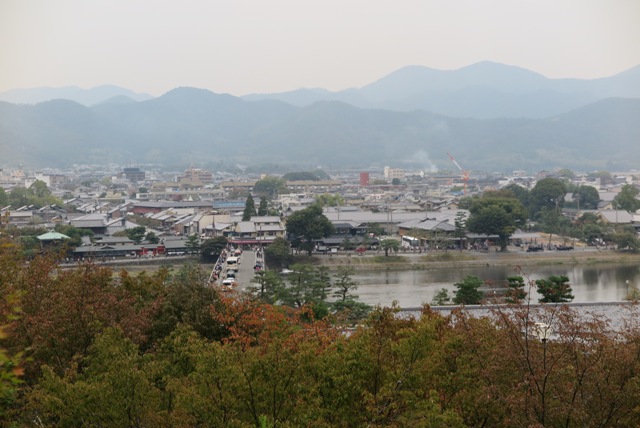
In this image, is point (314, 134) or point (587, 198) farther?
point (314, 134)

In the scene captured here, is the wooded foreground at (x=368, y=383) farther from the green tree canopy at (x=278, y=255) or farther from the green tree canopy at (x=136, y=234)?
the green tree canopy at (x=136, y=234)

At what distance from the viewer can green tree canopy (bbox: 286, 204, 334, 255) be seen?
48.8 feet

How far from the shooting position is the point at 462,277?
13.2 metres

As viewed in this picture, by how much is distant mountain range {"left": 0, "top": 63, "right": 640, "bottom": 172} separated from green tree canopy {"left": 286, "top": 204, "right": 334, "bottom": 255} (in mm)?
39457

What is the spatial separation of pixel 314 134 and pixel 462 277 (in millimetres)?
61952

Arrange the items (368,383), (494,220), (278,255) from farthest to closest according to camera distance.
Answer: (494,220), (278,255), (368,383)

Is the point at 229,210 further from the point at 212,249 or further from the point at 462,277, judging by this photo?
the point at 462,277

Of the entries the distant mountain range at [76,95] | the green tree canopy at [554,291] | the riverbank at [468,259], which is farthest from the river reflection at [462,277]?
the distant mountain range at [76,95]

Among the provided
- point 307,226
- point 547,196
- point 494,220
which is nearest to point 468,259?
point 494,220

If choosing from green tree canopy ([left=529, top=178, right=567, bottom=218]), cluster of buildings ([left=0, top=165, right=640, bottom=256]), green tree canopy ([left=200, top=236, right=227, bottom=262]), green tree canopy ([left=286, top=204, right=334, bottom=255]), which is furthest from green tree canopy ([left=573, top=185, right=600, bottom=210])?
green tree canopy ([left=200, top=236, right=227, bottom=262])

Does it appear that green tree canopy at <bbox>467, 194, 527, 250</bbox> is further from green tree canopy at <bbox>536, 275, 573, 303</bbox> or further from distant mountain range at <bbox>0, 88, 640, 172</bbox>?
distant mountain range at <bbox>0, 88, 640, 172</bbox>

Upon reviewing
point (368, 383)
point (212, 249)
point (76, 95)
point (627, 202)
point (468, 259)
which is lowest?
point (468, 259)

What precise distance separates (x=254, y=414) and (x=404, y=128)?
74046 mm

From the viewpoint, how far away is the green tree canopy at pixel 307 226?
48.8 feet
